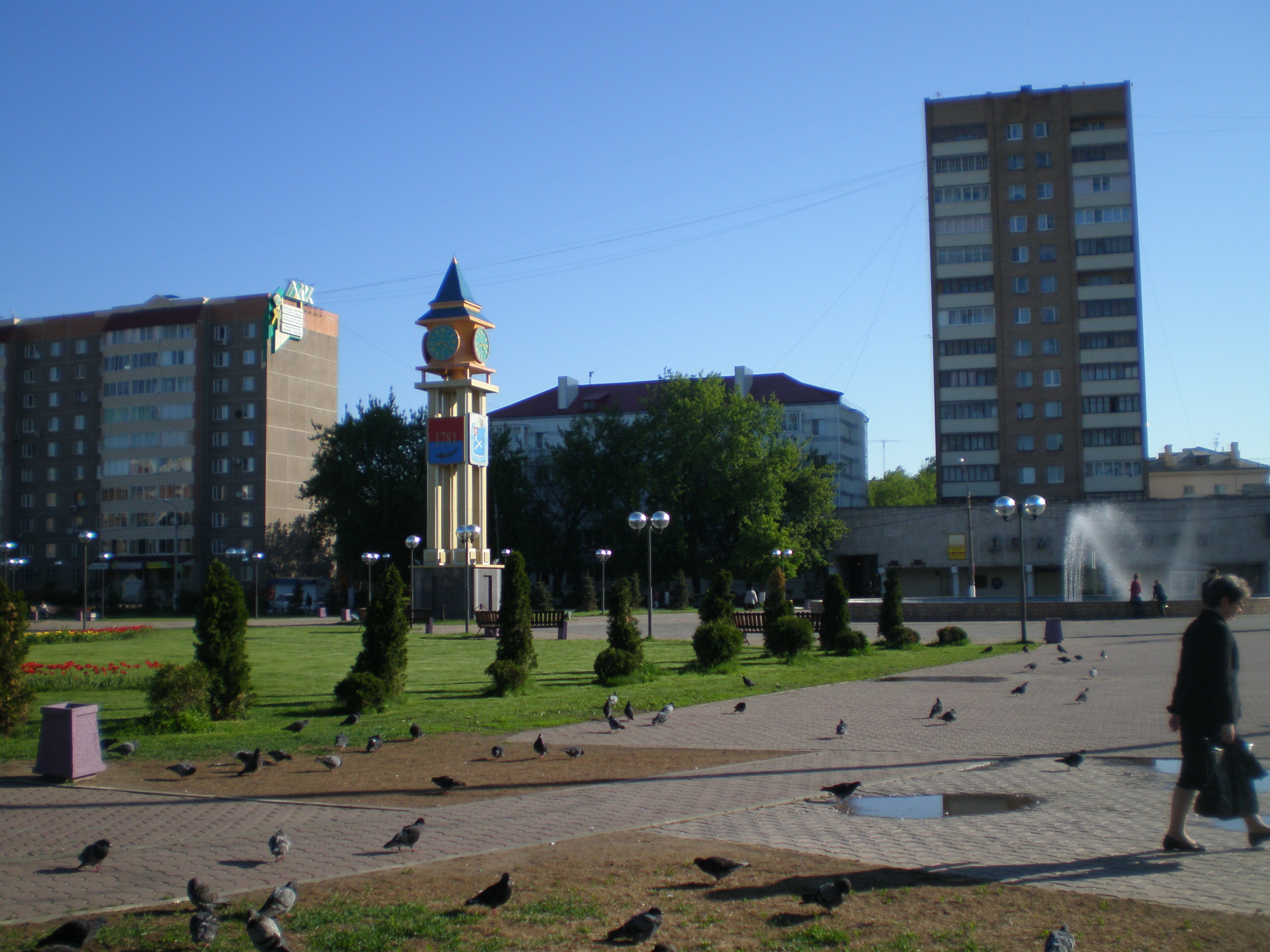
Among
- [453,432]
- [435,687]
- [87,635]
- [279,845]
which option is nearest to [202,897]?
[279,845]

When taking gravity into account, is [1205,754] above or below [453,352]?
below

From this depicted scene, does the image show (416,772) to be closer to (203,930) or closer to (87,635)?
(203,930)

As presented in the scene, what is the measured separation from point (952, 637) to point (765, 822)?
2071 centimetres

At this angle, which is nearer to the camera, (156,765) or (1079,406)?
(156,765)

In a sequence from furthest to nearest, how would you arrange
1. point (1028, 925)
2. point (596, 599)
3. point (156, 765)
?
point (596, 599) < point (156, 765) < point (1028, 925)

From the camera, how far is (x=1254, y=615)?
36.1m

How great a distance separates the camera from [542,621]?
35281mm

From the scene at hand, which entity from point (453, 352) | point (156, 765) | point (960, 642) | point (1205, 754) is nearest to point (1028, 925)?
point (1205, 754)

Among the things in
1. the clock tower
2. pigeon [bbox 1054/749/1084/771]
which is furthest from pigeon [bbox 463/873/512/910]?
the clock tower

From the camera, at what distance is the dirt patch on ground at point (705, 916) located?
492cm

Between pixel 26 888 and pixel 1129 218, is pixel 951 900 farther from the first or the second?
pixel 1129 218

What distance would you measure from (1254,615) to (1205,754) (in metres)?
34.8

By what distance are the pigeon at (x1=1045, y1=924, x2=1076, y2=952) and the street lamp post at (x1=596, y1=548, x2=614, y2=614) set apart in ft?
128

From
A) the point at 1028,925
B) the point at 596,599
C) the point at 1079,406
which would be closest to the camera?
the point at 1028,925
